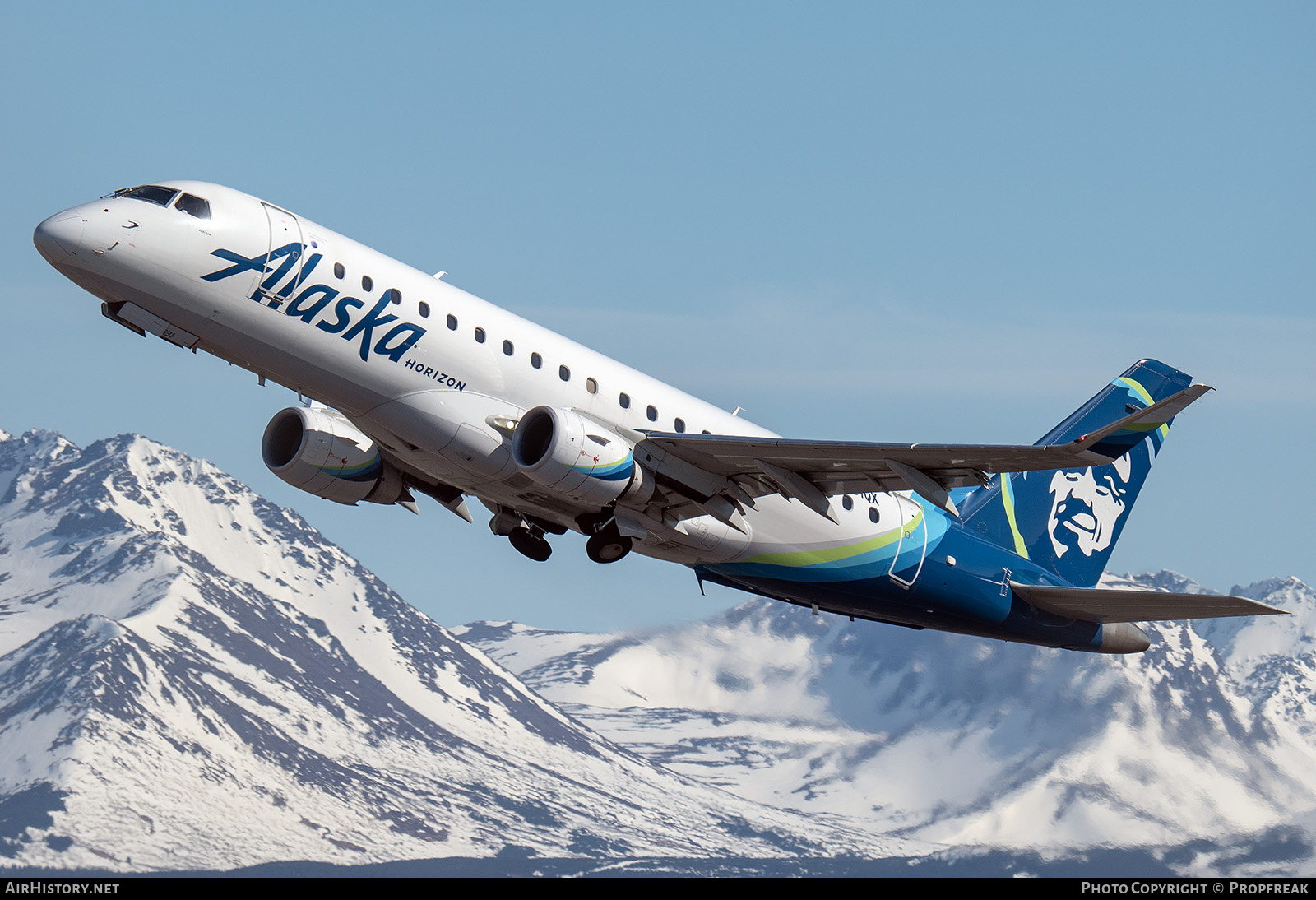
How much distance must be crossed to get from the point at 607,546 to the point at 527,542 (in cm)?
393

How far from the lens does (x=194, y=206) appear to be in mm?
32875

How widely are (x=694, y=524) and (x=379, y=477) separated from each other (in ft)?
24.2

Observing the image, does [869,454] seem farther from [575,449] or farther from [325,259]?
[325,259]

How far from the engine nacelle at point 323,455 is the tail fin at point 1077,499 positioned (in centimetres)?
1520

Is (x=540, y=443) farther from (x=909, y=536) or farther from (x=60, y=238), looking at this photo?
(x=909, y=536)

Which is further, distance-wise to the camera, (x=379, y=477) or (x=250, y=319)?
(x=379, y=477)

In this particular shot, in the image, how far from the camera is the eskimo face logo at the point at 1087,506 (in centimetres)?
4572

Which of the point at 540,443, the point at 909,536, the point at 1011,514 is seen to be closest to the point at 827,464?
the point at 540,443

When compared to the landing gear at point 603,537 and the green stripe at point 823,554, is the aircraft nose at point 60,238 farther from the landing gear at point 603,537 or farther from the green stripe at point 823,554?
the green stripe at point 823,554

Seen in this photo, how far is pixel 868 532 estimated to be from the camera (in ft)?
132

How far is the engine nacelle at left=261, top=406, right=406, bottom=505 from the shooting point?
37.6m
